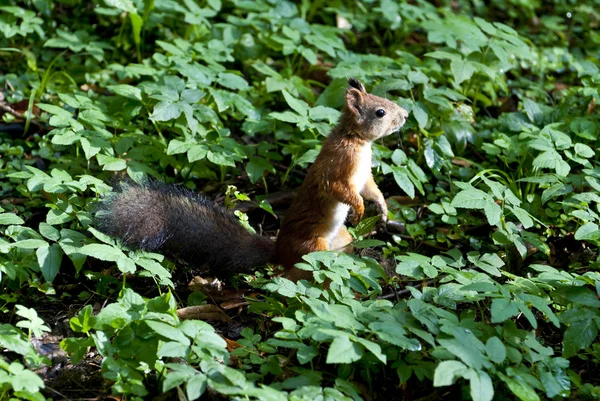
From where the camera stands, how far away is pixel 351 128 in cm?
417

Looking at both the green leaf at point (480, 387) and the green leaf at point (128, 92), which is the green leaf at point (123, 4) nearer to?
the green leaf at point (128, 92)

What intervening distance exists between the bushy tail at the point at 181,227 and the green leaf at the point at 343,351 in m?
1.16

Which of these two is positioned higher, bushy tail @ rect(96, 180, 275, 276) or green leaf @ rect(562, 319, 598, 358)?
green leaf @ rect(562, 319, 598, 358)

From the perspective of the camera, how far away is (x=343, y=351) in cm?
281

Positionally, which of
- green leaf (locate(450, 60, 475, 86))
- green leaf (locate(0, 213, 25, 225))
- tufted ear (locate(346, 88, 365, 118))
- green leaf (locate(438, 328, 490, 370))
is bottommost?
green leaf (locate(0, 213, 25, 225))

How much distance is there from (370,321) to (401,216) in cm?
165

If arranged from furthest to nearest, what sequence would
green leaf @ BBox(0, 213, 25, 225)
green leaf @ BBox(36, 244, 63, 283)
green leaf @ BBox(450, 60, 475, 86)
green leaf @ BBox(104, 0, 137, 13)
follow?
1. green leaf @ BBox(104, 0, 137, 13)
2. green leaf @ BBox(450, 60, 475, 86)
3. green leaf @ BBox(0, 213, 25, 225)
4. green leaf @ BBox(36, 244, 63, 283)

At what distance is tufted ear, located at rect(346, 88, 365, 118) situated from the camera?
4141 mm

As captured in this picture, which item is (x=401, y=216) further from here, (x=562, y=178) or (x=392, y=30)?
(x=392, y=30)

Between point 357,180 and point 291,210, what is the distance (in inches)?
15.0

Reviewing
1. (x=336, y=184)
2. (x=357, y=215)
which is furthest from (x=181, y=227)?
(x=357, y=215)

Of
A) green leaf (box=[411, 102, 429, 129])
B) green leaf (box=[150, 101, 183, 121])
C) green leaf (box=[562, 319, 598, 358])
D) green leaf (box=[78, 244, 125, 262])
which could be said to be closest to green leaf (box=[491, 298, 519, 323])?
green leaf (box=[562, 319, 598, 358])

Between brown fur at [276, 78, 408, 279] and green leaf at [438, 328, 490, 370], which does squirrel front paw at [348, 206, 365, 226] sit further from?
green leaf at [438, 328, 490, 370]

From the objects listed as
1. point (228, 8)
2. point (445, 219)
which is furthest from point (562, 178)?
point (228, 8)
